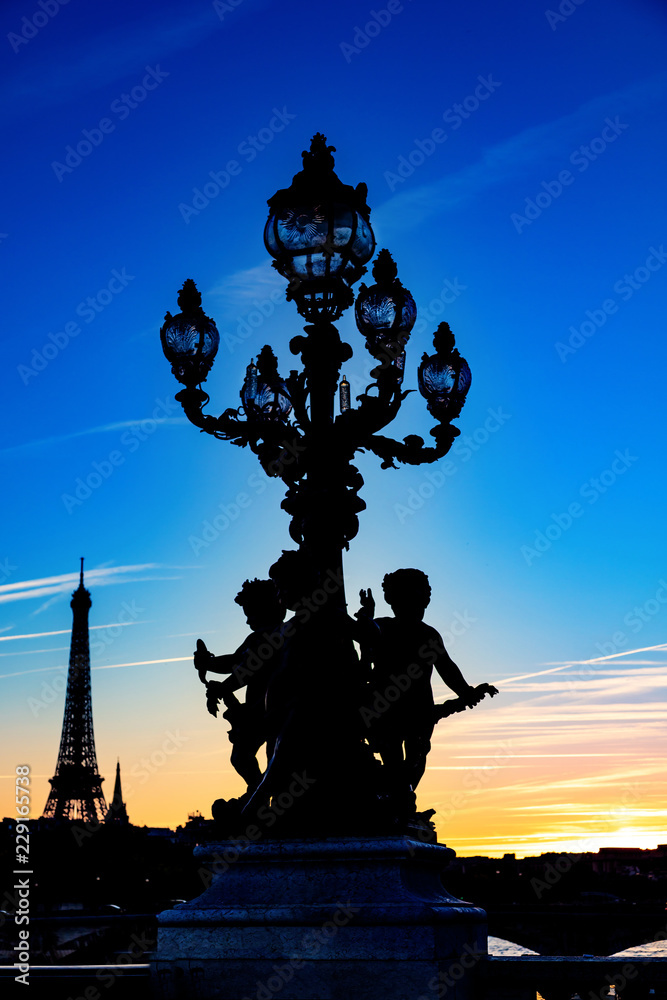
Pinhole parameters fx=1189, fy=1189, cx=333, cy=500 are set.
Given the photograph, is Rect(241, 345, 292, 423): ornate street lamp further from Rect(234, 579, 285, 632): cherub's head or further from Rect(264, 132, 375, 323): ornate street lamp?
Rect(234, 579, 285, 632): cherub's head

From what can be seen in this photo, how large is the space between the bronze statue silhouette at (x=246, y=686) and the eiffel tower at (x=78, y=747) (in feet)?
282

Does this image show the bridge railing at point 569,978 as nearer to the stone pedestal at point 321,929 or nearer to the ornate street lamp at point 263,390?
the stone pedestal at point 321,929

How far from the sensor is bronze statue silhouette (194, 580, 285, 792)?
9375mm

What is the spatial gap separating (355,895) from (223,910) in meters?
0.95

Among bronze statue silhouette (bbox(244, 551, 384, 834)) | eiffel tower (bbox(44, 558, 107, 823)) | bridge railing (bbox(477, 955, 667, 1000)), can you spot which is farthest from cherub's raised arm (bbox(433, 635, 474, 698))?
eiffel tower (bbox(44, 558, 107, 823))

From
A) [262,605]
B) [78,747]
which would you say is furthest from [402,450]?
[78,747]

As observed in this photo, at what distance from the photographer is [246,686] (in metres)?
9.52

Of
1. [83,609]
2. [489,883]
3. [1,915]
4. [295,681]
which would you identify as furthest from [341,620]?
[83,609]

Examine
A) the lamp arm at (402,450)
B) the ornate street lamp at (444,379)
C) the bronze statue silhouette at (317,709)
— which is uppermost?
the ornate street lamp at (444,379)

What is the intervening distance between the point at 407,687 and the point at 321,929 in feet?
6.38

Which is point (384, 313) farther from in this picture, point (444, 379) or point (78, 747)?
point (78, 747)

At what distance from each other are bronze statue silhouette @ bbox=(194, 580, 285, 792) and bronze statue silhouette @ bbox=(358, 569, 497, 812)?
820 mm

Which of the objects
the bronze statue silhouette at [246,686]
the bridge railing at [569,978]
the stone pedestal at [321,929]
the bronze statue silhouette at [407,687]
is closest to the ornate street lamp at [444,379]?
the bronze statue silhouette at [407,687]

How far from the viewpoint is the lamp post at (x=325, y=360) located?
956 cm
